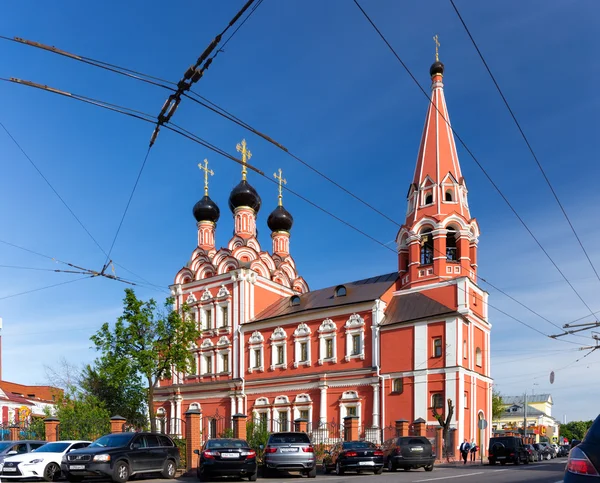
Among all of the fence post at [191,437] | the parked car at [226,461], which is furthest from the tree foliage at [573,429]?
the parked car at [226,461]

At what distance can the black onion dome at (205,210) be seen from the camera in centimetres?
5819

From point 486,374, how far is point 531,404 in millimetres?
75727

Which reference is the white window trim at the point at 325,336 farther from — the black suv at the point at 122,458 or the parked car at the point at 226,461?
the parked car at the point at 226,461

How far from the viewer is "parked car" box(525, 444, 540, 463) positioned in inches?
1293

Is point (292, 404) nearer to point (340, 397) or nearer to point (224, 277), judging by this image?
point (340, 397)

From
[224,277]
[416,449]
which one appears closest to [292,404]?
[224,277]

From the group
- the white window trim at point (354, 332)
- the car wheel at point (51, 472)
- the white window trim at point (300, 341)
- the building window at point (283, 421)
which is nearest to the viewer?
the car wheel at point (51, 472)

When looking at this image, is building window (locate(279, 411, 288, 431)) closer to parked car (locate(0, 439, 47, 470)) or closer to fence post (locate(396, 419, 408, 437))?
fence post (locate(396, 419, 408, 437))

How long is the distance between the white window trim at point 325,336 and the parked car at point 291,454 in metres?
22.9

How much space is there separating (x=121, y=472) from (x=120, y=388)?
2581cm

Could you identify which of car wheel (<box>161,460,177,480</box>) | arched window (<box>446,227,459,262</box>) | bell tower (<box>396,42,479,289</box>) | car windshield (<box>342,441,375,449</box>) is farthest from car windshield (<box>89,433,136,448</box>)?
arched window (<box>446,227,459,262</box>)

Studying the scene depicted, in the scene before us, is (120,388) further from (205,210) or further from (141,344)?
(205,210)

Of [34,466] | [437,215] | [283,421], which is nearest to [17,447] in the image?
[34,466]

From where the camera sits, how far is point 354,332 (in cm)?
4247
